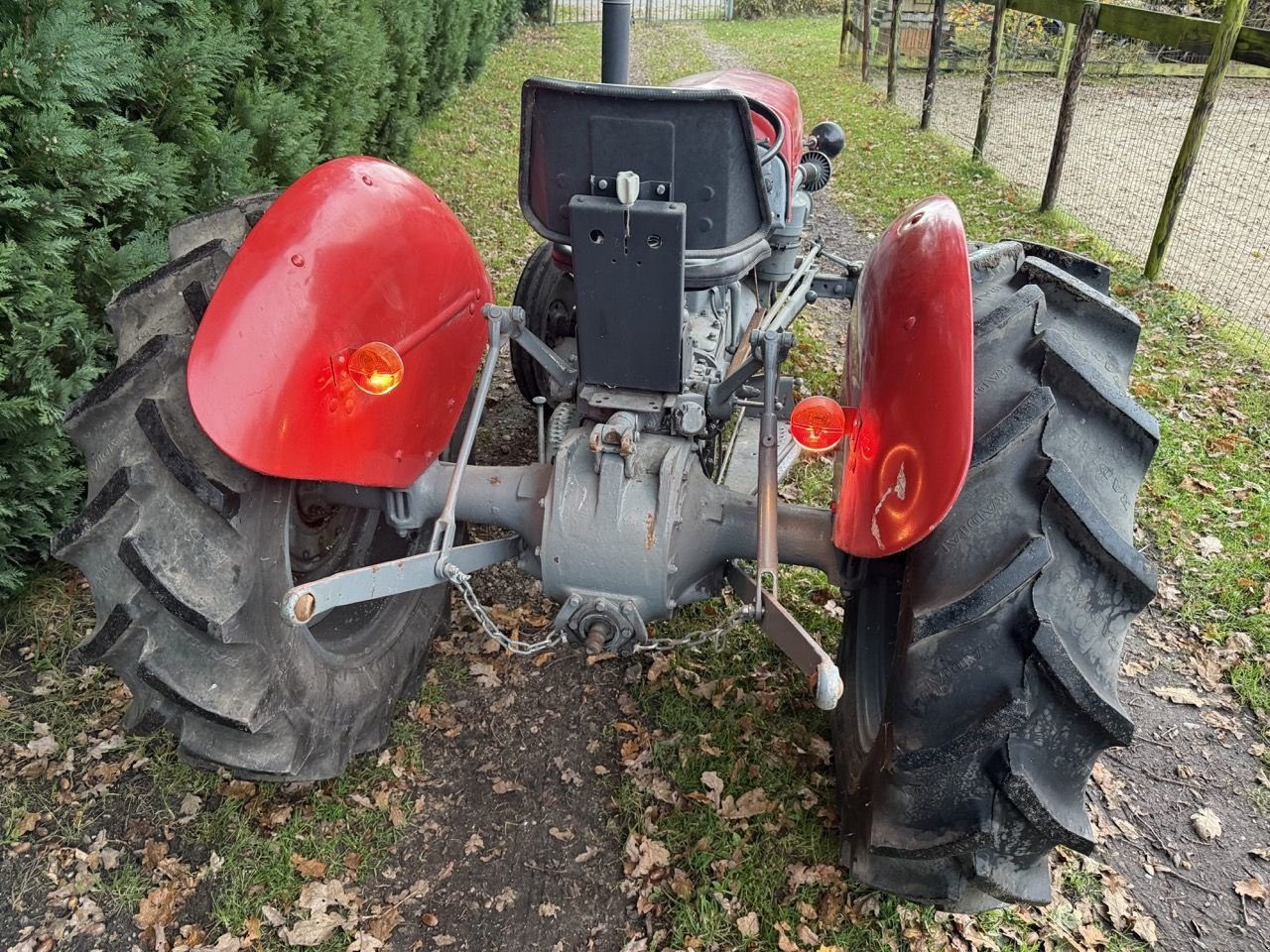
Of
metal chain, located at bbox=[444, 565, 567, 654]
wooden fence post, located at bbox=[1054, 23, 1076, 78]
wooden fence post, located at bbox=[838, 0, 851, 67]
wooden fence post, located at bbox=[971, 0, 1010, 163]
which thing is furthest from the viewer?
wooden fence post, located at bbox=[838, 0, 851, 67]

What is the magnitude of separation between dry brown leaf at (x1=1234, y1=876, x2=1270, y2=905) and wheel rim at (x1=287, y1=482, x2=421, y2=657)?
8.34 ft

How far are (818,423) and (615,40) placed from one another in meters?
1.56

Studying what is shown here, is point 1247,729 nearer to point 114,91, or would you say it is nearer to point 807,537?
point 807,537

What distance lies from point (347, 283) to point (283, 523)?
58cm

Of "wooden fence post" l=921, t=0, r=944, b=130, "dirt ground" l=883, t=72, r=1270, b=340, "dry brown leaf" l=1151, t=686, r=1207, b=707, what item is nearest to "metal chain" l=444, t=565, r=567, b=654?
"dry brown leaf" l=1151, t=686, r=1207, b=707

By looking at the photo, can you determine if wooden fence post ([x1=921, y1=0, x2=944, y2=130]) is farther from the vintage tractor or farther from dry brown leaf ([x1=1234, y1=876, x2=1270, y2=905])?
dry brown leaf ([x1=1234, y1=876, x2=1270, y2=905])

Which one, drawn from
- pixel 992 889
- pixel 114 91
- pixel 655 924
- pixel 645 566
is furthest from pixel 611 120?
pixel 114 91

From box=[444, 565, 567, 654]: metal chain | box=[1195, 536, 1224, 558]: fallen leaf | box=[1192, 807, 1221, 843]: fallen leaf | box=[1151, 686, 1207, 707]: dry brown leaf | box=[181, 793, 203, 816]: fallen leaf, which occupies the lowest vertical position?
box=[1192, 807, 1221, 843]: fallen leaf

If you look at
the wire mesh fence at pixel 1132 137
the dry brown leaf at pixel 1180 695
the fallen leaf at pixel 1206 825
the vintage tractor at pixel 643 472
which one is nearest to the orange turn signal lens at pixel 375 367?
the vintage tractor at pixel 643 472

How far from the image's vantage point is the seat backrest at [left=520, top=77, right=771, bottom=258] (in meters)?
1.98

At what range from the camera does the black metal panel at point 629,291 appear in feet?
6.80

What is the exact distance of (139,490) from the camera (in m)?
1.91

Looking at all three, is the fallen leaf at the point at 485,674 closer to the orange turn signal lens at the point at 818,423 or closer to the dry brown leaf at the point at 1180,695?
the orange turn signal lens at the point at 818,423

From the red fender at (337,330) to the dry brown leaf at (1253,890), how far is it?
8.45 ft
